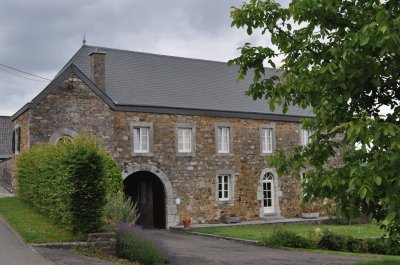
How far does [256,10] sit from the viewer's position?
6.82 metres

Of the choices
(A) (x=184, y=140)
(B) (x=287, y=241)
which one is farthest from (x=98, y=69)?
(B) (x=287, y=241)

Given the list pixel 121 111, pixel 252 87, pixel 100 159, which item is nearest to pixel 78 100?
pixel 121 111

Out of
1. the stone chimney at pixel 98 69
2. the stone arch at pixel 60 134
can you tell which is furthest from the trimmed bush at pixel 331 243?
the stone chimney at pixel 98 69

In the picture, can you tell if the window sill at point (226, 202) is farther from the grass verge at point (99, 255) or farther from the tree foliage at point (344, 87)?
the tree foliage at point (344, 87)

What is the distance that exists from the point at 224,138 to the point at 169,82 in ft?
12.1

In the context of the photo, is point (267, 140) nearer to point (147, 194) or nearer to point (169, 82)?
point (169, 82)

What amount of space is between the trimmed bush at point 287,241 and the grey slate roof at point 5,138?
25.7 metres

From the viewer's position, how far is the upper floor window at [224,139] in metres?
22.8

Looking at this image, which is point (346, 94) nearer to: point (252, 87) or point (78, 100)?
point (252, 87)

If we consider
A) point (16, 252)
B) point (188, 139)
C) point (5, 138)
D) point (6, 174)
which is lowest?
point (16, 252)

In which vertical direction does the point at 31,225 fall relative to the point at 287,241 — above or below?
above

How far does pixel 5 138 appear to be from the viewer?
37.5m

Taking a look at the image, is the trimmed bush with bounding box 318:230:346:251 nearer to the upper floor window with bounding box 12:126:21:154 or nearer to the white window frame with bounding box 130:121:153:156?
the white window frame with bounding box 130:121:153:156

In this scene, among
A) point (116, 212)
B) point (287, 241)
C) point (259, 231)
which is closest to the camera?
point (116, 212)
